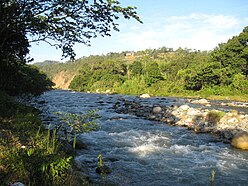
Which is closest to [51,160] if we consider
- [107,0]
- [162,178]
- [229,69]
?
[107,0]

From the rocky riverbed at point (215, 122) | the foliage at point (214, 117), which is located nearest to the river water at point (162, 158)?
the rocky riverbed at point (215, 122)

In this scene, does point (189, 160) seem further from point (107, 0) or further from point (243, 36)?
point (243, 36)

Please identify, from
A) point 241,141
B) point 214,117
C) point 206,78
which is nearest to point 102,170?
point 241,141

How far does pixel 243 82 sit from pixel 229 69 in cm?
638

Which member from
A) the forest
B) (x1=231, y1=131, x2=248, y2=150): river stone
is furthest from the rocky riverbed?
the forest

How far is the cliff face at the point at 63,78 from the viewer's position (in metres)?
168

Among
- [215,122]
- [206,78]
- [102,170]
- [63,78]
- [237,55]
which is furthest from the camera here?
[63,78]

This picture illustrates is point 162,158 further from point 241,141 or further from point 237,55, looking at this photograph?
point 237,55

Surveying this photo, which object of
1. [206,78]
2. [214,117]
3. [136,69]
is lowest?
[214,117]

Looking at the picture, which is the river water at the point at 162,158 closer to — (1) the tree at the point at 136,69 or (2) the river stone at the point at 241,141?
(2) the river stone at the point at 241,141

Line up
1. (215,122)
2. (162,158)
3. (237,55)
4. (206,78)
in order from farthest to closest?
(237,55), (206,78), (215,122), (162,158)

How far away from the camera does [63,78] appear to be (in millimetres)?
179625

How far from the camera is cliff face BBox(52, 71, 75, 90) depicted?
168m

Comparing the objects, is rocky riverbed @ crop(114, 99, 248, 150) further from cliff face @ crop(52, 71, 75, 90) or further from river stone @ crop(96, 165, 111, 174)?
cliff face @ crop(52, 71, 75, 90)
